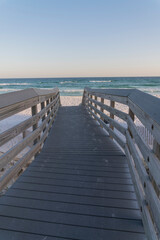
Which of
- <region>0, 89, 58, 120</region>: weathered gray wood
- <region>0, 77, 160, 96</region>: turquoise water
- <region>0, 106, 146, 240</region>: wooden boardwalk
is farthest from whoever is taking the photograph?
<region>0, 77, 160, 96</region>: turquoise water

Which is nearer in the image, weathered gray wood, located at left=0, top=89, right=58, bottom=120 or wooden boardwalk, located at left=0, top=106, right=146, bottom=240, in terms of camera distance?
wooden boardwalk, located at left=0, top=106, right=146, bottom=240

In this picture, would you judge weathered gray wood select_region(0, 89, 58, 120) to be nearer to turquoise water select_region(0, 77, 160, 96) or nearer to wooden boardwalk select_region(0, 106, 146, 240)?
wooden boardwalk select_region(0, 106, 146, 240)

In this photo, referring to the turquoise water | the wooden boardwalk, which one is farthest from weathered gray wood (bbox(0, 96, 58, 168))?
the turquoise water

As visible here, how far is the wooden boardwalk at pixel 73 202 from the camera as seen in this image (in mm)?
1577

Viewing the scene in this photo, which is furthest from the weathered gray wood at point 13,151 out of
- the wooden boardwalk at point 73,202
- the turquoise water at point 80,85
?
the turquoise water at point 80,85

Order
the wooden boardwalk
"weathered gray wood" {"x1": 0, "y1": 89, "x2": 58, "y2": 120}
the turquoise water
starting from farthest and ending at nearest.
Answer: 1. the turquoise water
2. "weathered gray wood" {"x1": 0, "y1": 89, "x2": 58, "y2": 120}
3. the wooden boardwalk

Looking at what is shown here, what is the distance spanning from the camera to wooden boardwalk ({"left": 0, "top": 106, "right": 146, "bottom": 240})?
1577 mm

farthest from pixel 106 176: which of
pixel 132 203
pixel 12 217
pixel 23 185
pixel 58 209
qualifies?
pixel 12 217

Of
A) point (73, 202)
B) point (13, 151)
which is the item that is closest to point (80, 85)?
point (13, 151)

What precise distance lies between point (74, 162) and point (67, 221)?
4.46 ft

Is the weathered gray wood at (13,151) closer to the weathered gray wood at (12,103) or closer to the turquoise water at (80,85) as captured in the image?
the weathered gray wood at (12,103)

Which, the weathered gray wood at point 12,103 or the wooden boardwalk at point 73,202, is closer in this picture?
the wooden boardwalk at point 73,202

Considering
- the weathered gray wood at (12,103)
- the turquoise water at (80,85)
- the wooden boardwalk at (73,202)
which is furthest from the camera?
the turquoise water at (80,85)

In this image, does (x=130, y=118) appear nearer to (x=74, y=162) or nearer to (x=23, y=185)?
(x=74, y=162)
